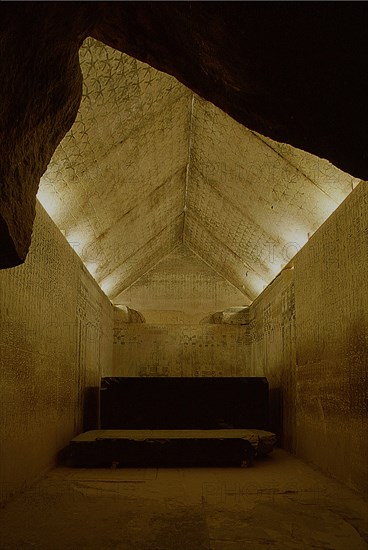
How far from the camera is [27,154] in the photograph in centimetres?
292

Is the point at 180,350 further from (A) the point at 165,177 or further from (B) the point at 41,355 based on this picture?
(B) the point at 41,355

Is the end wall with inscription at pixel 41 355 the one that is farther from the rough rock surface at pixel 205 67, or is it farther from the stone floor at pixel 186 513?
the rough rock surface at pixel 205 67

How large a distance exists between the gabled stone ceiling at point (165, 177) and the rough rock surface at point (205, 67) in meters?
2.48

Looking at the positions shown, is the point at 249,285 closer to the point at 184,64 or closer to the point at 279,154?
the point at 279,154

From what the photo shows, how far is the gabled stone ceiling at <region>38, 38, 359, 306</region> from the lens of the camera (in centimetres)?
611

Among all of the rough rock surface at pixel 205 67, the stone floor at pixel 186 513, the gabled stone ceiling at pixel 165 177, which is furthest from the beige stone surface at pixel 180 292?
the rough rock surface at pixel 205 67

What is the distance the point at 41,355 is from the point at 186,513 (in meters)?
2.56

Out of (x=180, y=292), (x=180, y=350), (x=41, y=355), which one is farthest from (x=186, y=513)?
(x=180, y=292)

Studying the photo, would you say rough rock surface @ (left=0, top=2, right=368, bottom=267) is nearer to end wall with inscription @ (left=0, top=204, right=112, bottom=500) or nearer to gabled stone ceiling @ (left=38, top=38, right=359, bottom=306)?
end wall with inscription @ (left=0, top=204, right=112, bottom=500)

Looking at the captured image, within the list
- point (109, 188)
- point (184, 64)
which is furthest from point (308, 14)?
point (109, 188)


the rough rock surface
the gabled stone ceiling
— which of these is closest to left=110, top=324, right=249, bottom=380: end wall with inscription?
the gabled stone ceiling

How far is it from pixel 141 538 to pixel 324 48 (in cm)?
331

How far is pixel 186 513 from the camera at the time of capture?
4461 mm

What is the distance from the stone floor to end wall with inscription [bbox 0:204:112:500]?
15.7 inches
